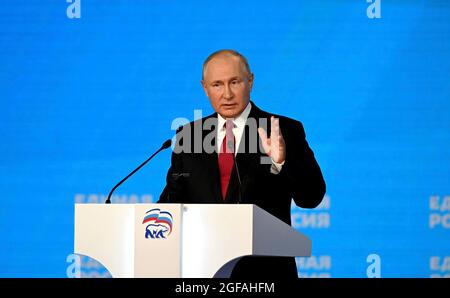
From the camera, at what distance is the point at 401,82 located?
6.33 m

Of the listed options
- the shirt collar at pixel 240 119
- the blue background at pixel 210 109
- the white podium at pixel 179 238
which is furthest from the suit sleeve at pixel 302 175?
the blue background at pixel 210 109

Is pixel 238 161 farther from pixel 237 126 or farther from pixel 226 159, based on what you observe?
pixel 237 126

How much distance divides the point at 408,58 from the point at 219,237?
9.61ft

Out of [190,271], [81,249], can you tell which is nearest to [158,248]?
[190,271]

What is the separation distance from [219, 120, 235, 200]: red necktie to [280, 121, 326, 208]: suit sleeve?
343mm

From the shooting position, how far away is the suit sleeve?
195 inches

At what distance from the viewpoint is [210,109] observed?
20.3 ft

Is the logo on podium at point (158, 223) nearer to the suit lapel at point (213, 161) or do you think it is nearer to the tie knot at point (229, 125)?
the suit lapel at point (213, 161)

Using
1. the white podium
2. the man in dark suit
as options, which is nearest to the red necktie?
the man in dark suit

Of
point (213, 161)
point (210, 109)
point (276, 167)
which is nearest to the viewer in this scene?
point (276, 167)

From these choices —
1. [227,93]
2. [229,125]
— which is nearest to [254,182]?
[229,125]

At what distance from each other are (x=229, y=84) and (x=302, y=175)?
761 mm

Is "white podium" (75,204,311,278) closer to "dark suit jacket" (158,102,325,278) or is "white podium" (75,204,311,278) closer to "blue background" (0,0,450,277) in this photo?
"dark suit jacket" (158,102,325,278)

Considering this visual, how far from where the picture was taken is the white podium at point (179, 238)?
397 cm
